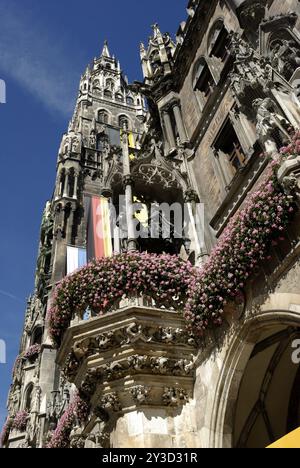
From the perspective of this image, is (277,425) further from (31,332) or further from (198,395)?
(31,332)

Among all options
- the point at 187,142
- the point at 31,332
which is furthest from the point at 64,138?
the point at 187,142

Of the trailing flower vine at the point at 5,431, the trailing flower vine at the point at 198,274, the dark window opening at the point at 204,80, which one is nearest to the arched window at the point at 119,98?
Answer: the trailing flower vine at the point at 5,431

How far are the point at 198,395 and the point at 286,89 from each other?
6490 millimetres

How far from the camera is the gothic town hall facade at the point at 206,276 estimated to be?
750 centimetres

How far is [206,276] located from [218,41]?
8.89 m

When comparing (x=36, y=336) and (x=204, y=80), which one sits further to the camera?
(x=36, y=336)

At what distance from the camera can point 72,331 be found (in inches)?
326

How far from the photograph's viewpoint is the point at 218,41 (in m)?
13.6

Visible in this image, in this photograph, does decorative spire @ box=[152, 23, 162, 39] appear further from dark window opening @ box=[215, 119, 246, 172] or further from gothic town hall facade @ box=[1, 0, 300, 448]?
dark window opening @ box=[215, 119, 246, 172]

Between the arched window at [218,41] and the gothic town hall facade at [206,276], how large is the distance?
0.05 metres

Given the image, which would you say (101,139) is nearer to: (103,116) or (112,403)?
(103,116)

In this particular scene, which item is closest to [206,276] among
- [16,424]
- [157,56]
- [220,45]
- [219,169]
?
[219,169]

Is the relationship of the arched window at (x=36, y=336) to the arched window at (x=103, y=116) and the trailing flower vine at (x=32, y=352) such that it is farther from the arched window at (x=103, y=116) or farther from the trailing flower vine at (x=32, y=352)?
the arched window at (x=103, y=116)
